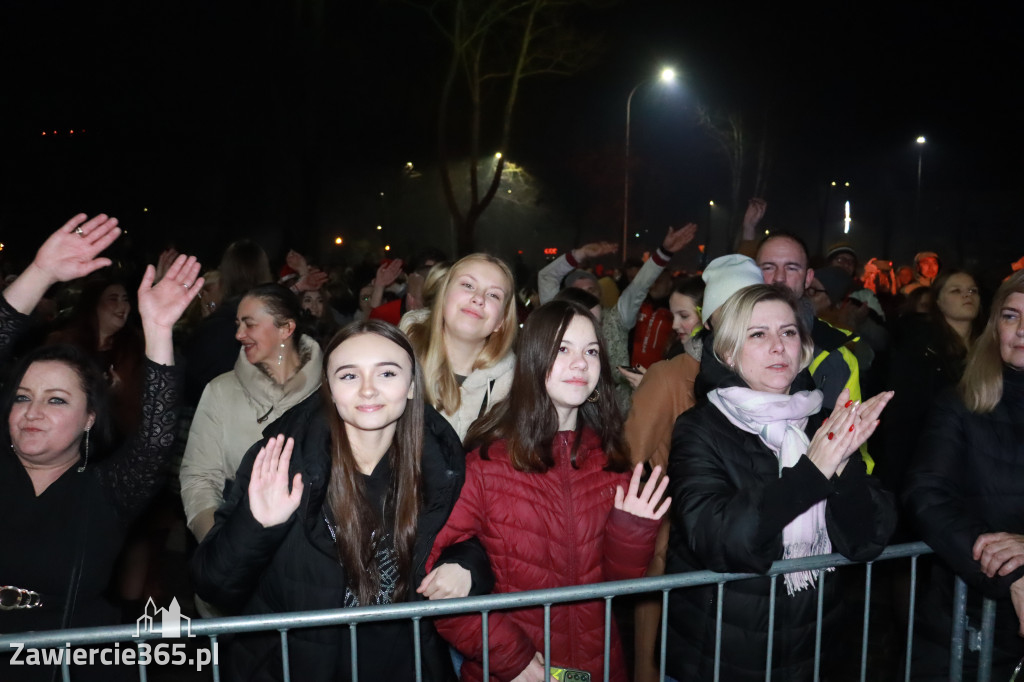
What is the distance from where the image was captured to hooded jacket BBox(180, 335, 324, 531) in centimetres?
355

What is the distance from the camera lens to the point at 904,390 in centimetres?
520

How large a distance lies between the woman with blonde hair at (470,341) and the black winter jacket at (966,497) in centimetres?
186

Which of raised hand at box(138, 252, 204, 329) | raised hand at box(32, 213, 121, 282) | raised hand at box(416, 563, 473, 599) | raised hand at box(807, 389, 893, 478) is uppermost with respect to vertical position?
raised hand at box(32, 213, 121, 282)

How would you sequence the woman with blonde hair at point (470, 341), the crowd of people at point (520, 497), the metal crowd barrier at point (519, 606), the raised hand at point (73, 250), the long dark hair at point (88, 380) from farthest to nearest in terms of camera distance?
the woman with blonde hair at point (470, 341) → the raised hand at point (73, 250) → the long dark hair at point (88, 380) → the crowd of people at point (520, 497) → the metal crowd barrier at point (519, 606)

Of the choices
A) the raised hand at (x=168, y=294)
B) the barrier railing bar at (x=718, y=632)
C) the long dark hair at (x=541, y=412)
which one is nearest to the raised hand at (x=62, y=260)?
the raised hand at (x=168, y=294)

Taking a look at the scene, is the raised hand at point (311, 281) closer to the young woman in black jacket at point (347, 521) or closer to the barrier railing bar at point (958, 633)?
the young woman in black jacket at point (347, 521)

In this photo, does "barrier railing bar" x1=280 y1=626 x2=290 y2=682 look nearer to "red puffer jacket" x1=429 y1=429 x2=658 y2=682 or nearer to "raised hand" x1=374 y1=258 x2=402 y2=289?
"red puffer jacket" x1=429 y1=429 x2=658 y2=682

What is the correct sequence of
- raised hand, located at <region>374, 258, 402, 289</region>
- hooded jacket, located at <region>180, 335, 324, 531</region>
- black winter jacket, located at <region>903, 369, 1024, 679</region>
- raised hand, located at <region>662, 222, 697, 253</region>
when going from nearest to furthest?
black winter jacket, located at <region>903, 369, 1024, 679</region>, hooded jacket, located at <region>180, 335, 324, 531</region>, raised hand, located at <region>662, 222, 697, 253</region>, raised hand, located at <region>374, 258, 402, 289</region>

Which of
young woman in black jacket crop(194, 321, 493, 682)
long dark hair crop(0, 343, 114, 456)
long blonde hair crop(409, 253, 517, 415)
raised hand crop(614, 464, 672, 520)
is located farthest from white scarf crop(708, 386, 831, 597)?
long dark hair crop(0, 343, 114, 456)

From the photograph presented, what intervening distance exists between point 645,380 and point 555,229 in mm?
33430

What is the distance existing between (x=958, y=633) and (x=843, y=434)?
1.04 metres

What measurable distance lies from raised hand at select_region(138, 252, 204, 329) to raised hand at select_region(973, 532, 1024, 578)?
3.06m

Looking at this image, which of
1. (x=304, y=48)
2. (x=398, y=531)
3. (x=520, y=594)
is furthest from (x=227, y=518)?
(x=304, y=48)

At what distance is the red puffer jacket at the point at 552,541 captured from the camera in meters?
2.85
